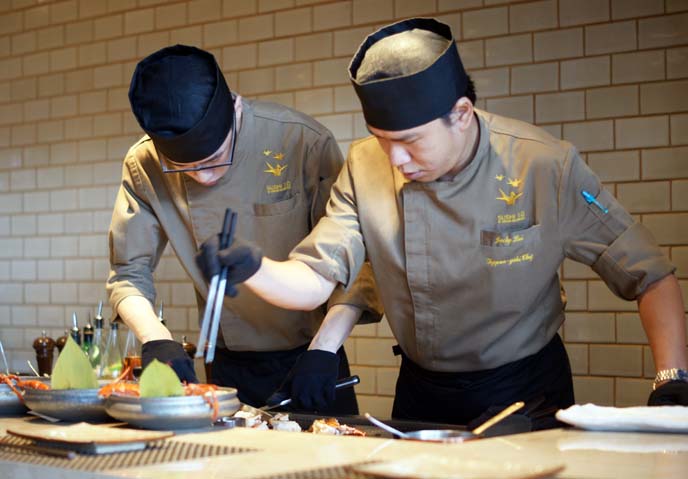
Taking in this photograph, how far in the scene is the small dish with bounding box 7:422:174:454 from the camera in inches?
60.8

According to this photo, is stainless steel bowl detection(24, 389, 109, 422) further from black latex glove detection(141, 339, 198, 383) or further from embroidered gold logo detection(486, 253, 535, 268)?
embroidered gold logo detection(486, 253, 535, 268)

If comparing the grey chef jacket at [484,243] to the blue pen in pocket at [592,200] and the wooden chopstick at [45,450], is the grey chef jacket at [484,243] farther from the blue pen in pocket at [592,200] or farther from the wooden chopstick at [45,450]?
the wooden chopstick at [45,450]

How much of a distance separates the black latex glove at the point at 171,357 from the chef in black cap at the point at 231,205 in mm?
12

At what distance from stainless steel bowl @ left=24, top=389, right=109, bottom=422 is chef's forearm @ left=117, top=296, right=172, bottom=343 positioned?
1.88ft

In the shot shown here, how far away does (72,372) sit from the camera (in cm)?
201

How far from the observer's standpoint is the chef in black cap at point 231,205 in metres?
2.48

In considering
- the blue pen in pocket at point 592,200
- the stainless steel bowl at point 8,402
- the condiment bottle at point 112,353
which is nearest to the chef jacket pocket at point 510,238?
the blue pen in pocket at point 592,200

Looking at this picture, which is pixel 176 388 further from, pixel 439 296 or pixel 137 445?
pixel 439 296

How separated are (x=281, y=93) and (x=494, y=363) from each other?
2.17 metres

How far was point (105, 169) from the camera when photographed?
4.82 metres

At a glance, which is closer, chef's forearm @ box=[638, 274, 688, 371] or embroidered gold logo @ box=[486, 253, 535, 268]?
chef's forearm @ box=[638, 274, 688, 371]

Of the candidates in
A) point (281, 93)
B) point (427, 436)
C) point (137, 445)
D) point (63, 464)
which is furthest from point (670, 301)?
point (281, 93)

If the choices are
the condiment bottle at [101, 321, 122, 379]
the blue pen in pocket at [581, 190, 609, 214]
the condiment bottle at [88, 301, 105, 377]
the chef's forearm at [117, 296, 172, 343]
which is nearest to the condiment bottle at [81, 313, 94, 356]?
the condiment bottle at [88, 301, 105, 377]

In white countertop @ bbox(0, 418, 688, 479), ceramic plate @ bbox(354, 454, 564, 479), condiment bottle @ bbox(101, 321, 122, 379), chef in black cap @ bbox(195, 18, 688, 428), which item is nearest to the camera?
ceramic plate @ bbox(354, 454, 564, 479)
